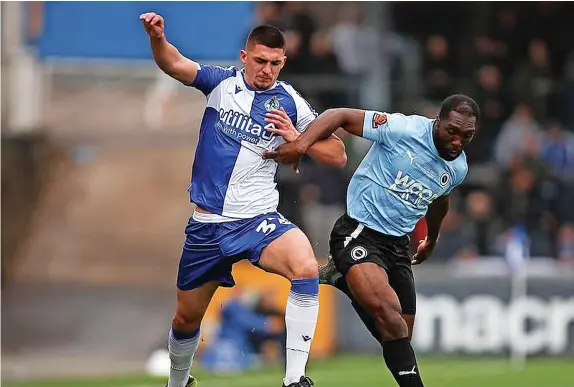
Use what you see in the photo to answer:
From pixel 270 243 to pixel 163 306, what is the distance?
36.0 ft

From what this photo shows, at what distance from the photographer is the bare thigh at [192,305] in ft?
34.0

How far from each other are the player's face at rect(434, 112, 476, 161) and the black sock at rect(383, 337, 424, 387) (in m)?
1.43

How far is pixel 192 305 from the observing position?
1041 cm

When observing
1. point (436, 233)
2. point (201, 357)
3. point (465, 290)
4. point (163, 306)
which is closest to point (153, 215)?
point (163, 306)

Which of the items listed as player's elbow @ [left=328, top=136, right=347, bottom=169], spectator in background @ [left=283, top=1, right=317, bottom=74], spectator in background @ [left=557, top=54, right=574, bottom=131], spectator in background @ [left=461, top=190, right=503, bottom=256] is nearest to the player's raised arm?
player's elbow @ [left=328, top=136, right=347, bottom=169]

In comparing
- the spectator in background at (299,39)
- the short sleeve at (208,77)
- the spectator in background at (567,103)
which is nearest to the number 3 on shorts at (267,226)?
the short sleeve at (208,77)

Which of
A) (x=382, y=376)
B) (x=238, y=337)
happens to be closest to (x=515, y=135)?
(x=382, y=376)

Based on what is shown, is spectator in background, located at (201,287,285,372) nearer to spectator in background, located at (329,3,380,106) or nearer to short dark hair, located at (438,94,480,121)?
spectator in background, located at (329,3,380,106)

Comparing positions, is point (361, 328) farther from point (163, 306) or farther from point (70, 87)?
point (70, 87)

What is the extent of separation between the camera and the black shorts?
10.2 m

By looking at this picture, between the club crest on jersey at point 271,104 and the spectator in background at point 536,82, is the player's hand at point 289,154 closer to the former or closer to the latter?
the club crest on jersey at point 271,104

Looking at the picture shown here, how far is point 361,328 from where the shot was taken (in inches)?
774

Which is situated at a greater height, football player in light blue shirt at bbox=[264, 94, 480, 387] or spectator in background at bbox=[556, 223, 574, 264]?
football player in light blue shirt at bbox=[264, 94, 480, 387]

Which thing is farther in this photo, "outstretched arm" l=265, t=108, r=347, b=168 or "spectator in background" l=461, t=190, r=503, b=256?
"spectator in background" l=461, t=190, r=503, b=256
